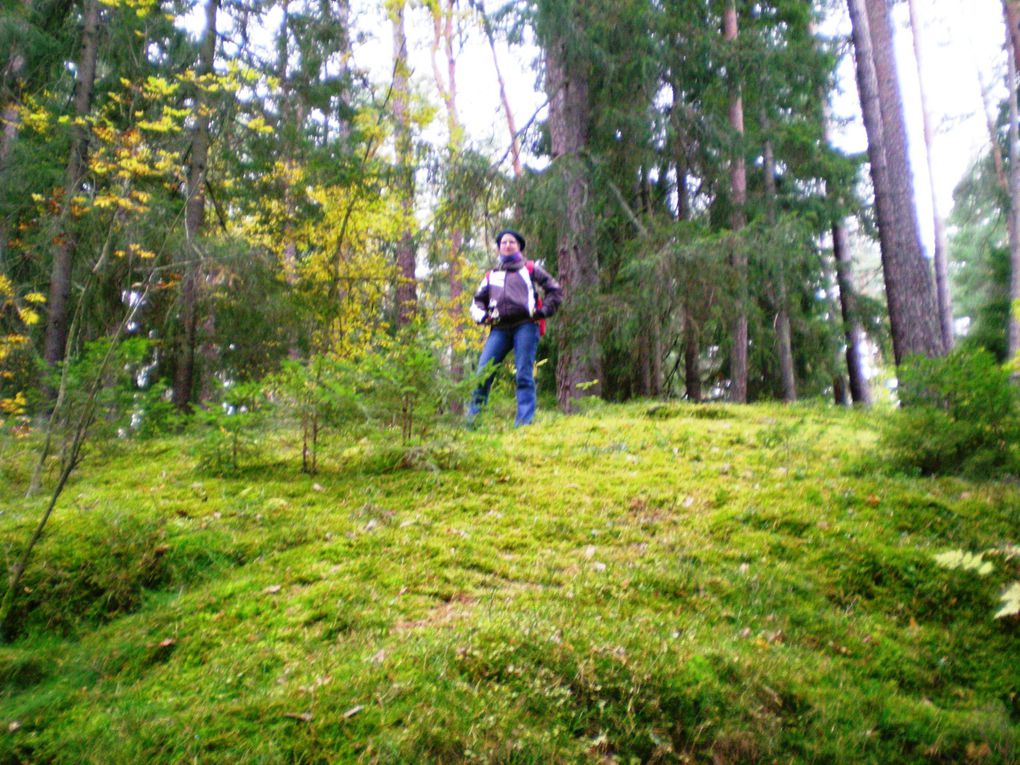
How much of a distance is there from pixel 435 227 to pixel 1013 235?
11610 millimetres

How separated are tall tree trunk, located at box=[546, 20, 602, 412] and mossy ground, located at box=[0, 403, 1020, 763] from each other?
4440 mm

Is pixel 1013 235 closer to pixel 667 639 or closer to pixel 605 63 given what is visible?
pixel 605 63

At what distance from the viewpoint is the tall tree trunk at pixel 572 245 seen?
30.4ft

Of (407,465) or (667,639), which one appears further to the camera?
(407,465)

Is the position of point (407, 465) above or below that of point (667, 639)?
above

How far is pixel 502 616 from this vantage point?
2877mm

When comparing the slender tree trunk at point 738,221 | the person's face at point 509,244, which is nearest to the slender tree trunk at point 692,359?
the slender tree trunk at point 738,221

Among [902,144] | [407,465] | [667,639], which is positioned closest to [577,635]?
[667,639]

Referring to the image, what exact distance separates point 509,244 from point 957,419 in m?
4.14

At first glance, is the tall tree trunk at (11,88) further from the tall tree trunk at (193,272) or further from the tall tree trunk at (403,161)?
the tall tree trunk at (403,161)

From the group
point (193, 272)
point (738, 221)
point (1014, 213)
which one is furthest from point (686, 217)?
point (193, 272)

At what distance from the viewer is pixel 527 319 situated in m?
6.73

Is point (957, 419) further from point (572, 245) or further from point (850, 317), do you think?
point (850, 317)

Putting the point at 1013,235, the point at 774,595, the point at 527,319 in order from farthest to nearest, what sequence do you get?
the point at 1013,235
the point at 527,319
the point at 774,595
